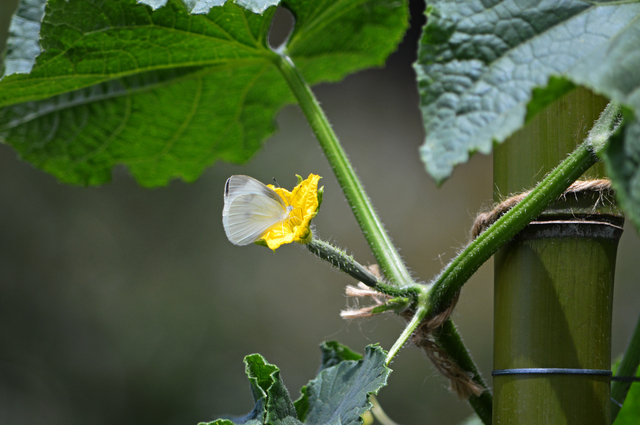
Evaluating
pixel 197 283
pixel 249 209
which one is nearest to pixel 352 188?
pixel 249 209

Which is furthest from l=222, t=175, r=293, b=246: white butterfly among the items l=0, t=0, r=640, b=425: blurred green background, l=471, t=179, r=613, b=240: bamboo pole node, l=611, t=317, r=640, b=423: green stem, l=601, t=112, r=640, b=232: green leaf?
l=0, t=0, r=640, b=425: blurred green background

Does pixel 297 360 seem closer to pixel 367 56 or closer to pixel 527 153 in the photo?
pixel 367 56

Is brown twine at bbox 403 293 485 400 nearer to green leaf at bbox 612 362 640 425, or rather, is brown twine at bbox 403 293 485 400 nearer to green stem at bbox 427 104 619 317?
green stem at bbox 427 104 619 317

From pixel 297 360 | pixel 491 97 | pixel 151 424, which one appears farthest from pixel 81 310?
pixel 491 97

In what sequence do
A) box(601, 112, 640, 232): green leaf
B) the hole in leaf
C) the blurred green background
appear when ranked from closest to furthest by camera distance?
box(601, 112, 640, 232): green leaf < the blurred green background < the hole in leaf

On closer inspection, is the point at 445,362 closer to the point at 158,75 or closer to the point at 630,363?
the point at 630,363
